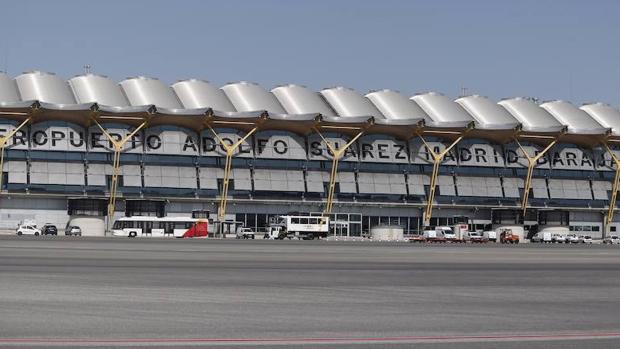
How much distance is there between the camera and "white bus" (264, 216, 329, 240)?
116000mm

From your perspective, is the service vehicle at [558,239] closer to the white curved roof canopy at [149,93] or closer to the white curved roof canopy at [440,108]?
the white curved roof canopy at [440,108]

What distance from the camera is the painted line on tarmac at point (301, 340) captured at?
15422 millimetres

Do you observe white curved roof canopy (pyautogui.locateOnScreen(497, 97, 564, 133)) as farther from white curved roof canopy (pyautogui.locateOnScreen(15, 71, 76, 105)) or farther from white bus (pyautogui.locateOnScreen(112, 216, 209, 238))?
white curved roof canopy (pyautogui.locateOnScreen(15, 71, 76, 105))

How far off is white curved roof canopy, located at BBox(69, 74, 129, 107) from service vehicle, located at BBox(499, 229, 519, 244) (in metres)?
51.7

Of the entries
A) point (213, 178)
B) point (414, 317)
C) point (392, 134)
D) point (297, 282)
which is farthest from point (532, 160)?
point (414, 317)

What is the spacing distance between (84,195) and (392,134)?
1673 inches

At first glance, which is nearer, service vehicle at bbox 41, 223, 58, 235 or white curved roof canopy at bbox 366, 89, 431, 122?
service vehicle at bbox 41, 223, 58, 235

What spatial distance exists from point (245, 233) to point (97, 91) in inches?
1188

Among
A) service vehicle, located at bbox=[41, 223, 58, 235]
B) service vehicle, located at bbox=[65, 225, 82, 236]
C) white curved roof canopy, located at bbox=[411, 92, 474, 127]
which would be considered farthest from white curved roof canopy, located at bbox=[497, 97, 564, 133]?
service vehicle, located at bbox=[41, 223, 58, 235]

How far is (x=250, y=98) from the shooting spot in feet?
440

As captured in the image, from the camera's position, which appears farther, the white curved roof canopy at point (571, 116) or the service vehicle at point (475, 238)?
the white curved roof canopy at point (571, 116)

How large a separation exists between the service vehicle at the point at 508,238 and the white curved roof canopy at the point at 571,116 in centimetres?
2529

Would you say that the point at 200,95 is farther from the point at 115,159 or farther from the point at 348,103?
the point at 348,103

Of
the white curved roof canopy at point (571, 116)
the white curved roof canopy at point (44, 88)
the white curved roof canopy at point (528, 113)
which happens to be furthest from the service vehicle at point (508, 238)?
the white curved roof canopy at point (44, 88)
